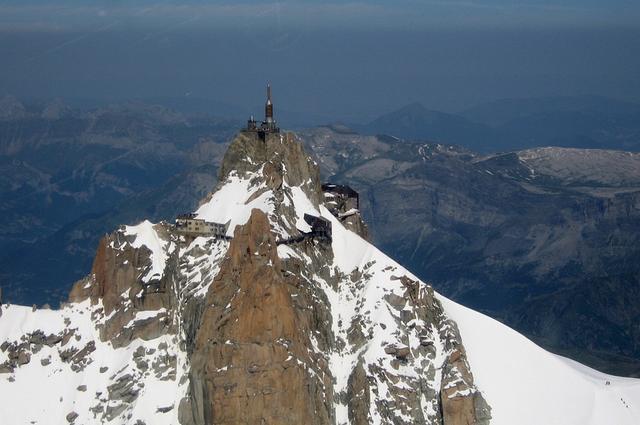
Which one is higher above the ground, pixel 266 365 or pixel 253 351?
pixel 253 351

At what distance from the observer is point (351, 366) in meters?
197

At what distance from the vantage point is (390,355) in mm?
196875

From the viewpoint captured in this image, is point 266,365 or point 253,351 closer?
point 266,365

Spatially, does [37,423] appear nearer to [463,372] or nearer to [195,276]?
[195,276]

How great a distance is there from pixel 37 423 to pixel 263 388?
43.9 m

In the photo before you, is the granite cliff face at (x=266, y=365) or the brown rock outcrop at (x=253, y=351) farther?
the granite cliff face at (x=266, y=365)

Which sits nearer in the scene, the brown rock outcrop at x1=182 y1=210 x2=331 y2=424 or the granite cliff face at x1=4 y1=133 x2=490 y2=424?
the brown rock outcrop at x1=182 y1=210 x2=331 y2=424

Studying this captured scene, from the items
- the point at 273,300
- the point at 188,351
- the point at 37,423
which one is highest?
the point at 273,300

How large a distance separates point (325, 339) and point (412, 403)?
60.9 ft

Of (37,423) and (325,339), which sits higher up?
(325,339)

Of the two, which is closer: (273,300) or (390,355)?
(273,300)

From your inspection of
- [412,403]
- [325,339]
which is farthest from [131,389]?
[412,403]

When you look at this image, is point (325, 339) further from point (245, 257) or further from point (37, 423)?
point (37, 423)

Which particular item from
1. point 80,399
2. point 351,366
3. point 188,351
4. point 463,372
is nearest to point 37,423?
point 80,399
